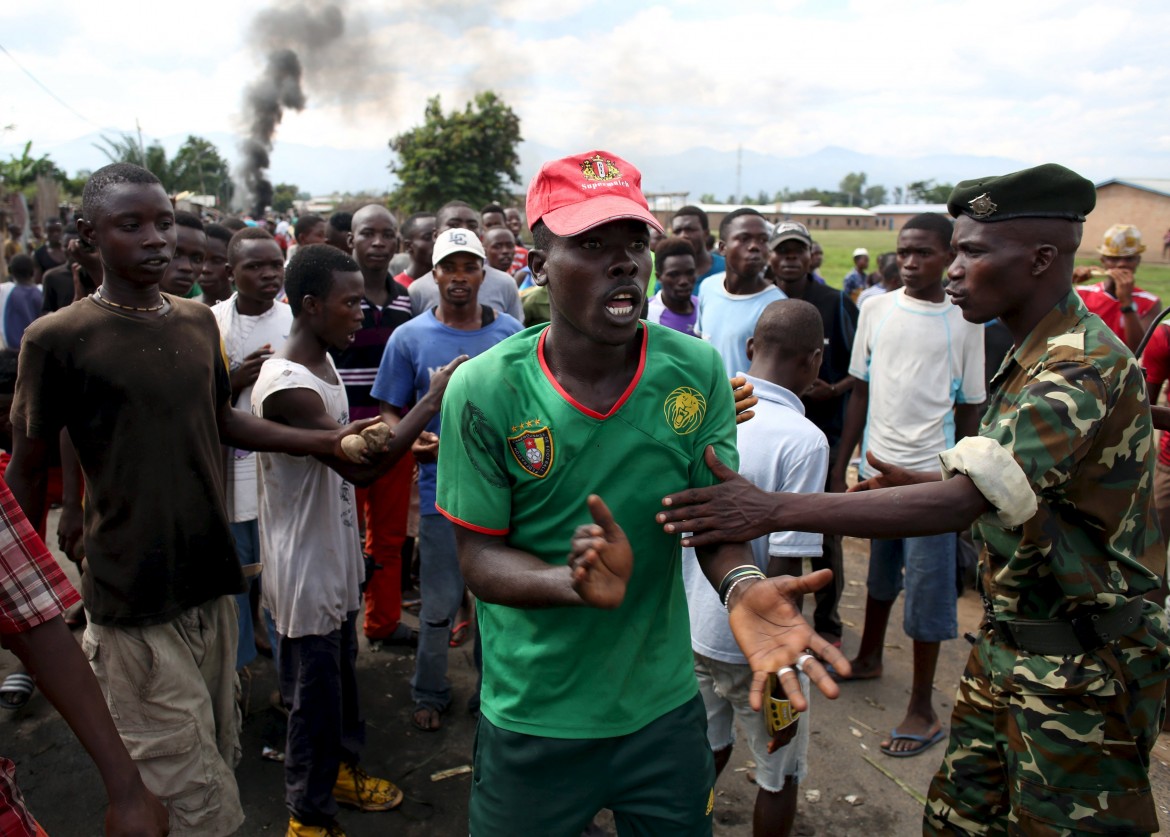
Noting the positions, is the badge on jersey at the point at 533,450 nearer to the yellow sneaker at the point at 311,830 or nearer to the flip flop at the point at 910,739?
the yellow sneaker at the point at 311,830

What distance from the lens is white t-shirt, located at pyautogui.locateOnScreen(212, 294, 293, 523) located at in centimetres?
425

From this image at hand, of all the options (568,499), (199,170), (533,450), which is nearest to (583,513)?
(568,499)

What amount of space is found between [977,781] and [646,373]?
71.9 inches

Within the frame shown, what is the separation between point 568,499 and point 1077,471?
60.0 inches

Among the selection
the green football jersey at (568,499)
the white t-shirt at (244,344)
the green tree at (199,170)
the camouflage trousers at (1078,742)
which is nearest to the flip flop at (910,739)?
the camouflage trousers at (1078,742)

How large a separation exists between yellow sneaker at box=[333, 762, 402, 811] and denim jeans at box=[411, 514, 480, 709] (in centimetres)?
65

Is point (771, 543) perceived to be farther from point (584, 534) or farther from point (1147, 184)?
point (1147, 184)

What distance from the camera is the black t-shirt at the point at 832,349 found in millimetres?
5477

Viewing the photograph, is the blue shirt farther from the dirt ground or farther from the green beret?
the green beret

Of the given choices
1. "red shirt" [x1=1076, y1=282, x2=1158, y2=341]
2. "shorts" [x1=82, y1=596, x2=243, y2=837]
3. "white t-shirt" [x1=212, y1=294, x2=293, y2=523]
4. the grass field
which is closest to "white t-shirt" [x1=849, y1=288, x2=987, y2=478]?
"red shirt" [x1=1076, y1=282, x2=1158, y2=341]

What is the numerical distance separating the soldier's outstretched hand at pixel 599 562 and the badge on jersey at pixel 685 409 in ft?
1.38

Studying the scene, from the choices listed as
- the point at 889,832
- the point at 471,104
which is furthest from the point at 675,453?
the point at 471,104

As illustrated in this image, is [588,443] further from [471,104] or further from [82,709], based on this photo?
[471,104]

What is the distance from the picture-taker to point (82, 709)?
5.68 ft
